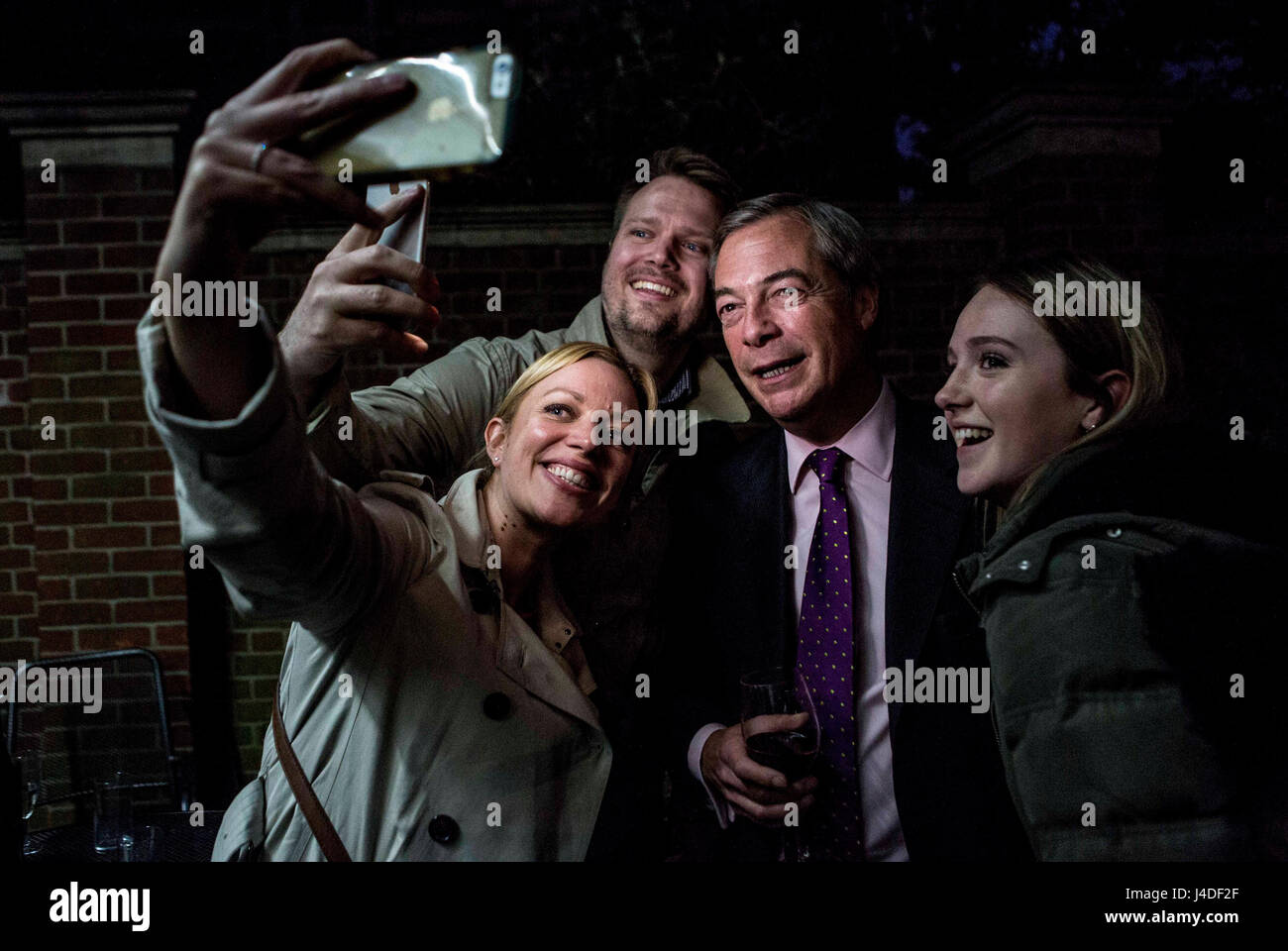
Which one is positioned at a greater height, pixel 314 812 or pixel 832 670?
pixel 832 670

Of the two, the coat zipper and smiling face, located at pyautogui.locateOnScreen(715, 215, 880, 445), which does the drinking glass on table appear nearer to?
smiling face, located at pyautogui.locateOnScreen(715, 215, 880, 445)

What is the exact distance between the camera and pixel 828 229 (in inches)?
65.2

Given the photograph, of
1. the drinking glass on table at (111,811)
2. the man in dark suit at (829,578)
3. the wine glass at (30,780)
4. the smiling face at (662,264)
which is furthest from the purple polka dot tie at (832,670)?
the wine glass at (30,780)

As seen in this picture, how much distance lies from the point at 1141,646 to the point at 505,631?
34.8 inches

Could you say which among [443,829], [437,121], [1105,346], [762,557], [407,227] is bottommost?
[443,829]

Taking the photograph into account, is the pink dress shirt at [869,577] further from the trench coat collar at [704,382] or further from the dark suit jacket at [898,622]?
the trench coat collar at [704,382]

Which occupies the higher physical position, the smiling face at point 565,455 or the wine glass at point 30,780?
the smiling face at point 565,455

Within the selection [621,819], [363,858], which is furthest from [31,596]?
[621,819]

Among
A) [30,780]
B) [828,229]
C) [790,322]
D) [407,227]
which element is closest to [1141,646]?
[790,322]

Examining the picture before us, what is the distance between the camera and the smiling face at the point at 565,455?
4.91ft

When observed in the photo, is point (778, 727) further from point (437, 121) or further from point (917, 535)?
point (437, 121)

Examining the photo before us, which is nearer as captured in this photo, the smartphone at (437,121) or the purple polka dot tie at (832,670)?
the smartphone at (437,121)

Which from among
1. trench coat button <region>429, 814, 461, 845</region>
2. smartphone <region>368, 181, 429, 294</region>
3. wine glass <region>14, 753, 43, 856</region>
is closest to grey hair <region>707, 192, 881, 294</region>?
smartphone <region>368, 181, 429, 294</region>
